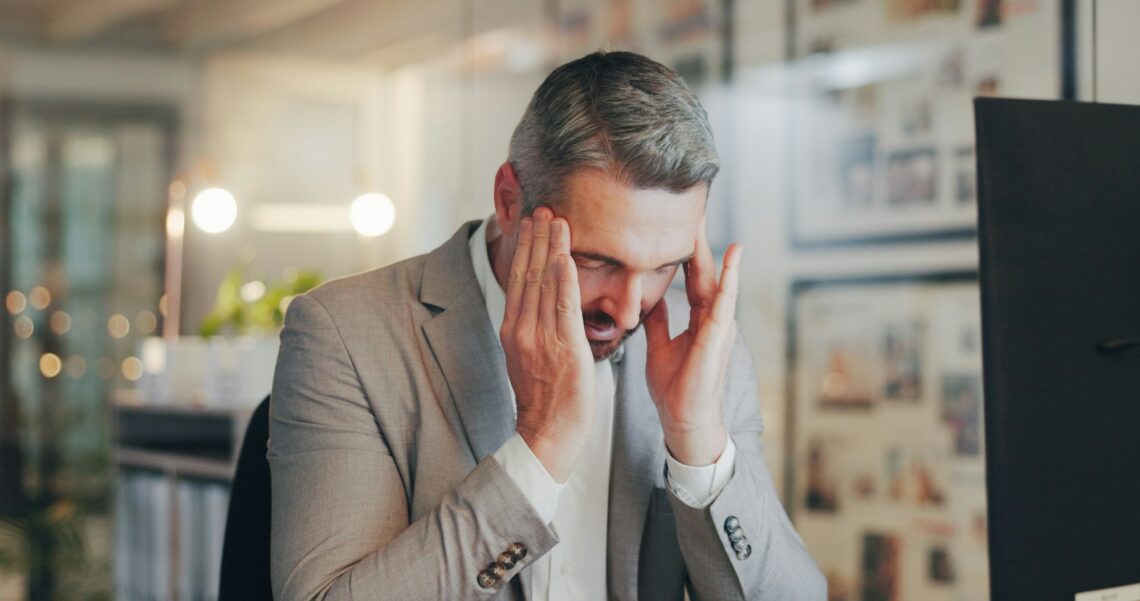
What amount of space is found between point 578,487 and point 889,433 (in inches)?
52.6

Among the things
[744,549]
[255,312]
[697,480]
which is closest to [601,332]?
[697,480]

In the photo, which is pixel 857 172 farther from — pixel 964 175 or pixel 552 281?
pixel 552 281

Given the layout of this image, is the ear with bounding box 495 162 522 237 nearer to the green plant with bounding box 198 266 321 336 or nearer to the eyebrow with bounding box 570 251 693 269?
the eyebrow with bounding box 570 251 693 269

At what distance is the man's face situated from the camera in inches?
59.9

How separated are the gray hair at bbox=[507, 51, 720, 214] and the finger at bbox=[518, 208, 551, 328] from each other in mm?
61

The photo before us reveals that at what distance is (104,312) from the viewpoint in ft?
17.2

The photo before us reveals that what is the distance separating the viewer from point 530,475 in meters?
1.46

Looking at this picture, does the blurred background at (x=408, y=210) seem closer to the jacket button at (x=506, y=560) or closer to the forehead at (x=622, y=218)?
the forehead at (x=622, y=218)

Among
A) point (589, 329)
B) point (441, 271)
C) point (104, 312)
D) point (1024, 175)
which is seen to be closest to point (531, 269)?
point (589, 329)

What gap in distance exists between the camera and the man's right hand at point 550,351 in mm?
1482

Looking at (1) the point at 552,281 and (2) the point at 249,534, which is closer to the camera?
(1) the point at 552,281

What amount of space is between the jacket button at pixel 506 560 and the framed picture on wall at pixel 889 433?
4.84 ft

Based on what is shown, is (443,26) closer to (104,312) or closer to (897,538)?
(104,312)

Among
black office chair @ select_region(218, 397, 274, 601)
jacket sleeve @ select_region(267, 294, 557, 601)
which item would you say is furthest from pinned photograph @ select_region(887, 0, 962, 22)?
black office chair @ select_region(218, 397, 274, 601)
